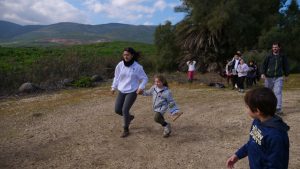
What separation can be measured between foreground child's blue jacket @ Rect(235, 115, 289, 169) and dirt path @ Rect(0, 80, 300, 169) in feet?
10.3

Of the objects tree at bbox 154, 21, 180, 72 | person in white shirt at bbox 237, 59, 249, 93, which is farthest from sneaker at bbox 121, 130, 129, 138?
tree at bbox 154, 21, 180, 72

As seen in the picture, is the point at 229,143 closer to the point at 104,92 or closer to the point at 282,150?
the point at 282,150

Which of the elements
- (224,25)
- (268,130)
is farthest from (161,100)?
(224,25)

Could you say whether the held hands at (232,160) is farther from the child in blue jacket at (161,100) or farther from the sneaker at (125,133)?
the sneaker at (125,133)

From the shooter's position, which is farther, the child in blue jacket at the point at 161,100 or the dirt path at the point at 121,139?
the child in blue jacket at the point at 161,100

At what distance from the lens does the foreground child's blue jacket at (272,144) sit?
2967mm

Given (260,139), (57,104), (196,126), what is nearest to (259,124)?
(260,139)

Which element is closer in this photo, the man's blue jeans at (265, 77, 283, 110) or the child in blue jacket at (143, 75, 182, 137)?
the child in blue jacket at (143, 75, 182, 137)

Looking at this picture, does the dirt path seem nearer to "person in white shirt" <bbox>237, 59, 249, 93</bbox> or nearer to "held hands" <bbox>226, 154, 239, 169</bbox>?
"held hands" <bbox>226, 154, 239, 169</bbox>

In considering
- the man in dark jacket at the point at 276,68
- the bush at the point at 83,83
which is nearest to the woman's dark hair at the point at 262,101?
the man in dark jacket at the point at 276,68

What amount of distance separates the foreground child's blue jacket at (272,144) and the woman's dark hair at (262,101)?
83 mm

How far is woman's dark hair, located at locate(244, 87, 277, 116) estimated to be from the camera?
2.96 m

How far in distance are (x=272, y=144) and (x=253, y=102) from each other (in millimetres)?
335

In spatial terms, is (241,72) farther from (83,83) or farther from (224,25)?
(224,25)
